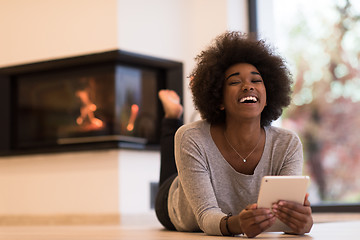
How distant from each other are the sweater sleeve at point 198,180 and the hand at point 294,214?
0.75 ft

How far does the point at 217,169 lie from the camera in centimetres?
225

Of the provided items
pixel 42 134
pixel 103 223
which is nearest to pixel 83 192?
pixel 103 223

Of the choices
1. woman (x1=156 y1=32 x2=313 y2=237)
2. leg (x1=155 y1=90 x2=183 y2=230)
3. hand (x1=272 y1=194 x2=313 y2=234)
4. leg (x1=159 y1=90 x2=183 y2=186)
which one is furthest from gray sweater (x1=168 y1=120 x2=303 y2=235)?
leg (x1=159 y1=90 x2=183 y2=186)

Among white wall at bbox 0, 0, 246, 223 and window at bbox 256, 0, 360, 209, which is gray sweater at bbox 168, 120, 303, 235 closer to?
white wall at bbox 0, 0, 246, 223

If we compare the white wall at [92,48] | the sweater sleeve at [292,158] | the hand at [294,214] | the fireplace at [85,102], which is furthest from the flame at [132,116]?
the hand at [294,214]

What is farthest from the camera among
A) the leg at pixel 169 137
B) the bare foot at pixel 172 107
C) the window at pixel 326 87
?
the window at pixel 326 87

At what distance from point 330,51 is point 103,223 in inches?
129

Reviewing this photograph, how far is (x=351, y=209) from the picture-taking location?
4809 mm

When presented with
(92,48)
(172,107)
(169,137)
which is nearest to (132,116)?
(92,48)

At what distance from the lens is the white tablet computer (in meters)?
1.88

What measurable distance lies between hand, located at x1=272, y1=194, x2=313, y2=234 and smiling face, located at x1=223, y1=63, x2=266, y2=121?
1.25ft

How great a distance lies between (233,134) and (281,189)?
0.43 metres

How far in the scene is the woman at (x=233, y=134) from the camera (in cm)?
218

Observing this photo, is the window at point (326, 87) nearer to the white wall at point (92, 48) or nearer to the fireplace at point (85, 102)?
the white wall at point (92, 48)
